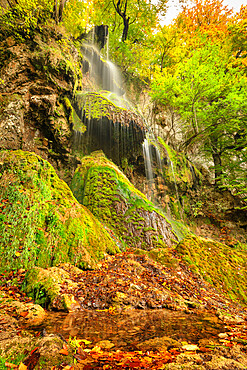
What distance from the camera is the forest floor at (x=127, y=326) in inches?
39.9

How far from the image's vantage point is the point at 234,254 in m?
4.90

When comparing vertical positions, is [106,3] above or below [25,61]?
above

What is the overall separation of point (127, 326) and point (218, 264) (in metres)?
3.60

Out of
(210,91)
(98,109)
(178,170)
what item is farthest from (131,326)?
(210,91)

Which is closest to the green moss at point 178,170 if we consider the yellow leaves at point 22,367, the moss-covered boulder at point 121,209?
the moss-covered boulder at point 121,209

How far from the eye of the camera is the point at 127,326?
6.07 feet

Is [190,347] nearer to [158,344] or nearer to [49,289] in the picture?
[158,344]

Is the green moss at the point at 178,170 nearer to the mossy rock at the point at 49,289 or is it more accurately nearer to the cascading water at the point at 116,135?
the cascading water at the point at 116,135

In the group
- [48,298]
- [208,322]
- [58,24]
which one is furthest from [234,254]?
[58,24]

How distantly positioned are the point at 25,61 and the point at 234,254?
11.1 m

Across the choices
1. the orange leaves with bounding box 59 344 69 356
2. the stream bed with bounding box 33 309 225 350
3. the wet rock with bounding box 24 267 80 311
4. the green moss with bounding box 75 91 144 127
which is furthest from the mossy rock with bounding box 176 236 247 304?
the green moss with bounding box 75 91 144 127

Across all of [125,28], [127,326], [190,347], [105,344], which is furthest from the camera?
[125,28]

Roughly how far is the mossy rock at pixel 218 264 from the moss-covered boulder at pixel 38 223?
7.14ft

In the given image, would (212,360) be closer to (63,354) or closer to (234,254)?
(63,354)
